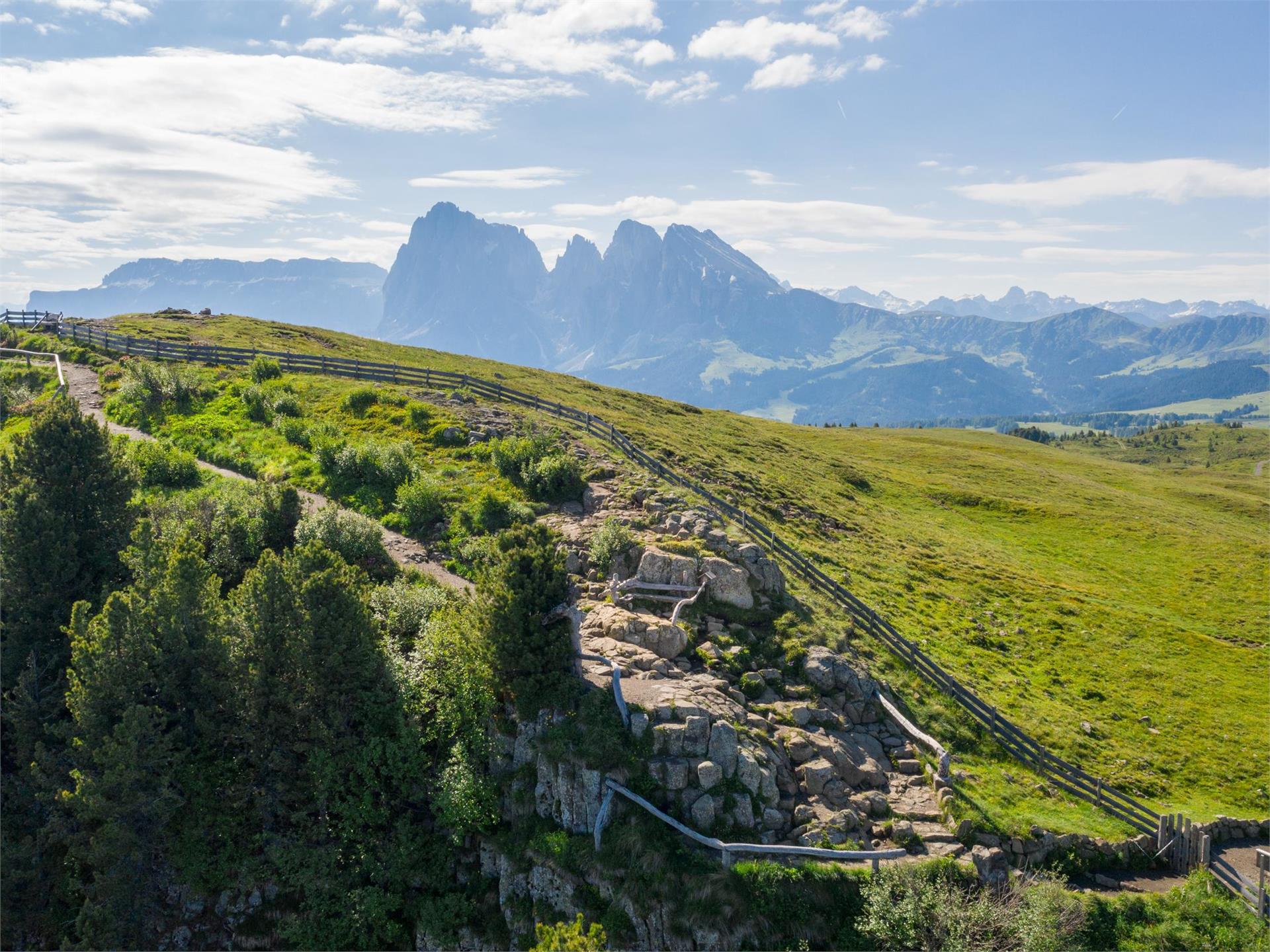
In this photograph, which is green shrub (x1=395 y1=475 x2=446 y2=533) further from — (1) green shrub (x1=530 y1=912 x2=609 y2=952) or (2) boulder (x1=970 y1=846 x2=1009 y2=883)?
(2) boulder (x1=970 y1=846 x2=1009 y2=883)

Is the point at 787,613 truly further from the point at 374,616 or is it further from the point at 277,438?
the point at 277,438

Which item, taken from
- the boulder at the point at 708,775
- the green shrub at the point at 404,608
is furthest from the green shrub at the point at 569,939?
the green shrub at the point at 404,608

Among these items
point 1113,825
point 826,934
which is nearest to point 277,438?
point 826,934

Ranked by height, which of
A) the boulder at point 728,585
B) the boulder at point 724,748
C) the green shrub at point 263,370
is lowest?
the boulder at point 724,748

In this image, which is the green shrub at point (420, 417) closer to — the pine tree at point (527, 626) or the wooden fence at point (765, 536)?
the wooden fence at point (765, 536)

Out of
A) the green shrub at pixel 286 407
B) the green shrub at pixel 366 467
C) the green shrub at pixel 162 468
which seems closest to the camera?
the green shrub at pixel 366 467

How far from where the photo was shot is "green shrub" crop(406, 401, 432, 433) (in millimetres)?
49344

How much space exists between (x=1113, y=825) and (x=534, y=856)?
2073cm

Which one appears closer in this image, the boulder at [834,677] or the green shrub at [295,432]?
the boulder at [834,677]

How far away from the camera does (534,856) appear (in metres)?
21.0

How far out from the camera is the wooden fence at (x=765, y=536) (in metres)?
26.5

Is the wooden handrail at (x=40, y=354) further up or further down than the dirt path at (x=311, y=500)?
further up

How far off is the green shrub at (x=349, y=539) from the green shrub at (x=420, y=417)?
50.7 ft

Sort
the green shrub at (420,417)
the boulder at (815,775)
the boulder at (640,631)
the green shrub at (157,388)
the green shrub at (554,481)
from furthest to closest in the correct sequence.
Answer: the green shrub at (157,388) → the green shrub at (420,417) → the green shrub at (554,481) → the boulder at (640,631) → the boulder at (815,775)
